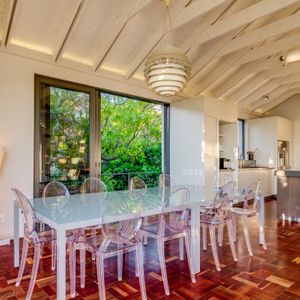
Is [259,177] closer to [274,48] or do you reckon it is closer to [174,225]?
[274,48]

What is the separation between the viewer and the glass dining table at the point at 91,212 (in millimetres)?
1843

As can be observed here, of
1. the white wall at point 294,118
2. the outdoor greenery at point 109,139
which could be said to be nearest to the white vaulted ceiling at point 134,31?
the outdoor greenery at point 109,139

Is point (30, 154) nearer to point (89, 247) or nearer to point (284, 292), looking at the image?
point (89, 247)

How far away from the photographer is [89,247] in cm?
222

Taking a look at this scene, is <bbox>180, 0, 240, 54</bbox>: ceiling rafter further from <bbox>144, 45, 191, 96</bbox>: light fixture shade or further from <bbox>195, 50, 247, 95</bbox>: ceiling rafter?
<bbox>144, 45, 191, 96</bbox>: light fixture shade

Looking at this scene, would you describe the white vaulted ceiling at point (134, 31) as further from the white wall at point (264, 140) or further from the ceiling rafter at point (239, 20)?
the white wall at point (264, 140)

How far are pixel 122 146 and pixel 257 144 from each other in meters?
4.00

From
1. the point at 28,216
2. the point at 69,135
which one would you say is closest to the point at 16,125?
the point at 69,135

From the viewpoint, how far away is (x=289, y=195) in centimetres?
498

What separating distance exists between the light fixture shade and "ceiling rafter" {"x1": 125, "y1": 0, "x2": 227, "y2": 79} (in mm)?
1101

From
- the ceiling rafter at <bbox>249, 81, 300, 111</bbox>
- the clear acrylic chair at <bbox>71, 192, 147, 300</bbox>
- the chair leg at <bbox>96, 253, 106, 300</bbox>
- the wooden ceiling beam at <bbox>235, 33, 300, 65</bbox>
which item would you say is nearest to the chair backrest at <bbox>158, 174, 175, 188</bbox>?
the clear acrylic chair at <bbox>71, 192, 147, 300</bbox>

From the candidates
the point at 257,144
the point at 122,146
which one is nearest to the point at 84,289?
the point at 122,146

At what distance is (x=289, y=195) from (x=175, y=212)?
10.7 feet

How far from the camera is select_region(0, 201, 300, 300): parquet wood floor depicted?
2244 mm
